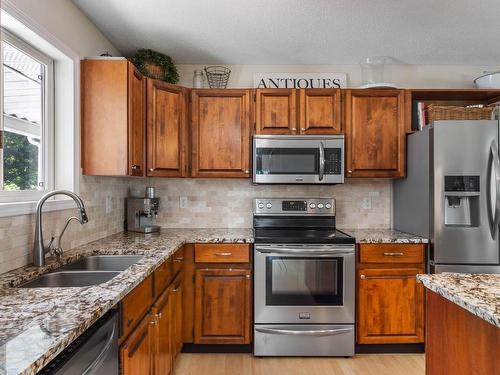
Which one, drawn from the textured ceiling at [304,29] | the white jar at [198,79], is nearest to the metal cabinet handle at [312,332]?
the white jar at [198,79]

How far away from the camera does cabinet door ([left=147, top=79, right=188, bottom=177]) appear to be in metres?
2.73

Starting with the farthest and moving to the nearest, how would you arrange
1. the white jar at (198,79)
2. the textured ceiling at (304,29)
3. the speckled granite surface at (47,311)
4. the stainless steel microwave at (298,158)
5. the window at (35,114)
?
the white jar at (198,79), the stainless steel microwave at (298,158), the textured ceiling at (304,29), the window at (35,114), the speckled granite surface at (47,311)

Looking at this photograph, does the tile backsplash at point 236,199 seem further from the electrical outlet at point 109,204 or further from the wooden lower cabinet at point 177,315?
the wooden lower cabinet at point 177,315

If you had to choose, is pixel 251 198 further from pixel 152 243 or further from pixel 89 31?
pixel 89 31

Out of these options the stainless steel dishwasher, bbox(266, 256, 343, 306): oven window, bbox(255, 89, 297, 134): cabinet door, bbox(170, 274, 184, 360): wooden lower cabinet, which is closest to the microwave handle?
bbox(255, 89, 297, 134): cabinet door

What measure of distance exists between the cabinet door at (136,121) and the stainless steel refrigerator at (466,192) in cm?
212

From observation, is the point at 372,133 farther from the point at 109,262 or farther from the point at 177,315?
the point at 109,262

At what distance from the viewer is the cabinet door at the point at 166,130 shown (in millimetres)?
2727

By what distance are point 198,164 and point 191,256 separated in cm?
77

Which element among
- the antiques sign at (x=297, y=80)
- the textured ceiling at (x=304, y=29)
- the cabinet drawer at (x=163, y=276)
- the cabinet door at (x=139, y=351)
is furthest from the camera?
the antiques sign at (x=297, y=80)

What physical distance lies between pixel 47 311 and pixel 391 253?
233 centimetres

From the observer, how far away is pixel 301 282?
8.71 feet

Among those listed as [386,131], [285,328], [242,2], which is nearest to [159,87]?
[242,2]

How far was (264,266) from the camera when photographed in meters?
2.65
